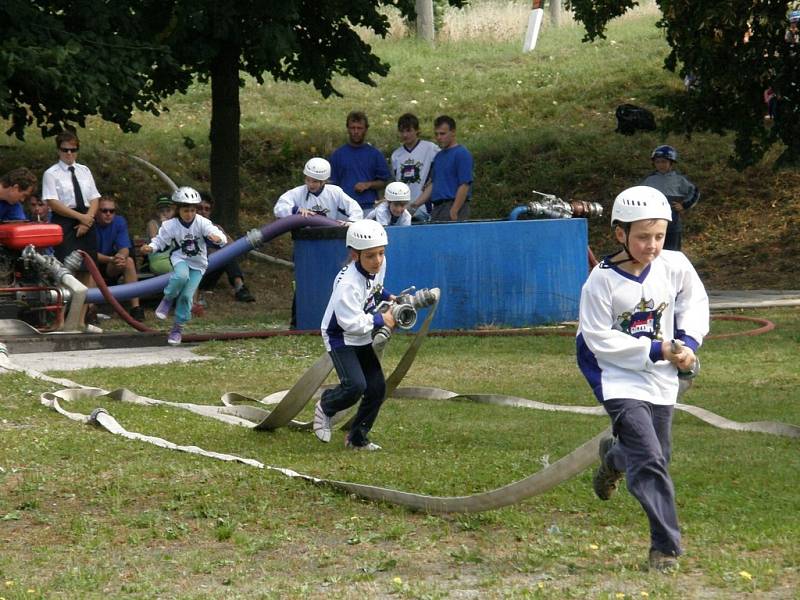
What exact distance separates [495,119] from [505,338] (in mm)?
16447

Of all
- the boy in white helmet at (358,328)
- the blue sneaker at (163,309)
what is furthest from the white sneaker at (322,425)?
the blue sneaker at (163,309)

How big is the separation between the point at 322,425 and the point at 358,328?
860mm

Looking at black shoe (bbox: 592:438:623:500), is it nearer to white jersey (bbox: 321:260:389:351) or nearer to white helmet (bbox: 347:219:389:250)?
white jersey (bbox: 321:260:389:351)

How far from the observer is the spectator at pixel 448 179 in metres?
17.3

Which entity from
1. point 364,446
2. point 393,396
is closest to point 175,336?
point 393,396

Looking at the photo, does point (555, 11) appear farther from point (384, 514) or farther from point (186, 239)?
point (384, 514)

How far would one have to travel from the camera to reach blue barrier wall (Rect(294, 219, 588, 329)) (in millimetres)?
16234

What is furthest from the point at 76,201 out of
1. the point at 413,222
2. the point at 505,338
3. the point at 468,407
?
the point at 468,407

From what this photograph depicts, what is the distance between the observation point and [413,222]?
698 inches

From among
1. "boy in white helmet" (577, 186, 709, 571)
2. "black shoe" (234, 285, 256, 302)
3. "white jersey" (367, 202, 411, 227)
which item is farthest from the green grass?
"black shoe" (234, 285, 256, 302)

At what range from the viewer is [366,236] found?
29.9 feet

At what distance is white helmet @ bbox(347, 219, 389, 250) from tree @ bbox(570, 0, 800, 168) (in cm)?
1216

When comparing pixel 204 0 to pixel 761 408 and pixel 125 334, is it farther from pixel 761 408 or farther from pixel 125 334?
pixel 761 408

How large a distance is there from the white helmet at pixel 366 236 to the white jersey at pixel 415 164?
8650 mm
